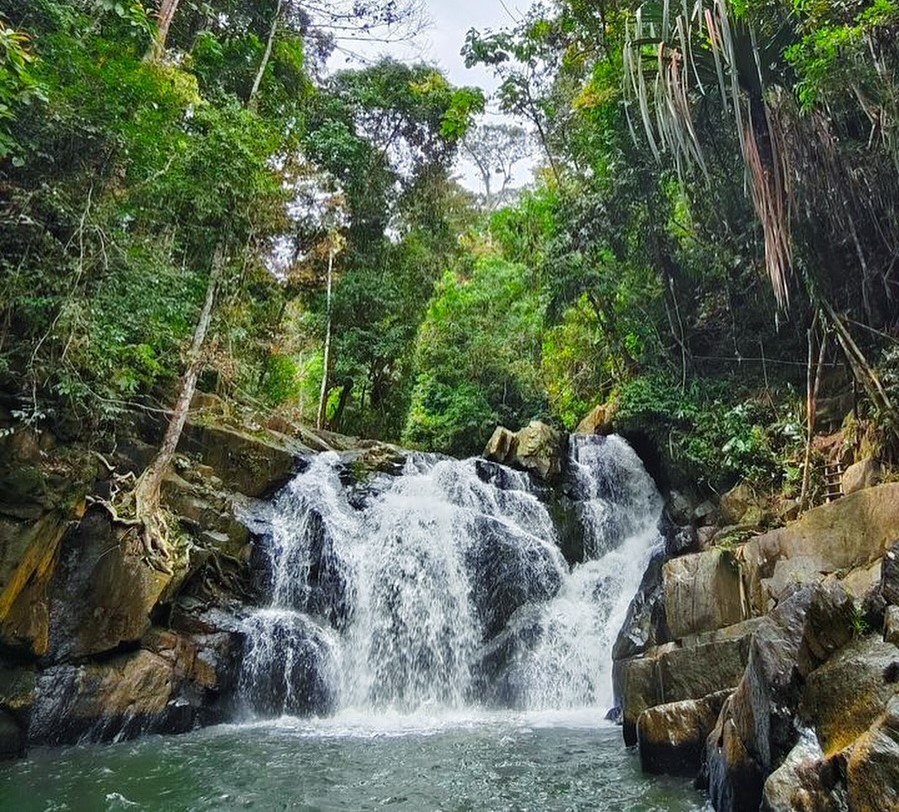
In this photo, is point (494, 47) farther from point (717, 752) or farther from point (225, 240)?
point (717, 752)

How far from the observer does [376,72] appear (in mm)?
19500

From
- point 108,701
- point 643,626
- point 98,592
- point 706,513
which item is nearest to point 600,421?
point 706,513

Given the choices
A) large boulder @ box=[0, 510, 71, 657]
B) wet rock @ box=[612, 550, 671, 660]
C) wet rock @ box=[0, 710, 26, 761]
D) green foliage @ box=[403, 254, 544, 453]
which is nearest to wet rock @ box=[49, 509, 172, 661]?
large boulder @ box=[0, 510, 71, 657]

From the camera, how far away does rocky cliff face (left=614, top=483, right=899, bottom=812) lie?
309 centimetres

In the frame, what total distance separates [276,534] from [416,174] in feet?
44.9

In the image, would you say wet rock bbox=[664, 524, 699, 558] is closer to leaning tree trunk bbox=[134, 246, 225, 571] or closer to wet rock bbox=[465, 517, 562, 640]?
wet rock bbox=[465, 517, 562, 640]

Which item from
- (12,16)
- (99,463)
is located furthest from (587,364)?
(12,16)

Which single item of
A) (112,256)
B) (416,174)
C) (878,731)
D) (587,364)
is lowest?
(878,731)

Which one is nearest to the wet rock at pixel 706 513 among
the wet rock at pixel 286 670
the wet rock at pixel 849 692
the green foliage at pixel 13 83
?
the wet rock at pixel 286 670

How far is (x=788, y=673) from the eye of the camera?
12.3 ft

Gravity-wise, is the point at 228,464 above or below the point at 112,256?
below

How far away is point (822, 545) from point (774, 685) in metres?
3.35

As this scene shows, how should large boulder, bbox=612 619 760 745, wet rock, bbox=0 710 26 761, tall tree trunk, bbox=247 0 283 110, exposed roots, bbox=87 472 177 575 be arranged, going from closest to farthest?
1. large boulder, bbox=612 619 760 745
2. wet rock, bbox=0 710 26 761
3. exposed roots, bbox=87 472 177 575
4. tall tree trunk, bbox=247 0 283 110

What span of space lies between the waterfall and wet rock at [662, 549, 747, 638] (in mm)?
1930
